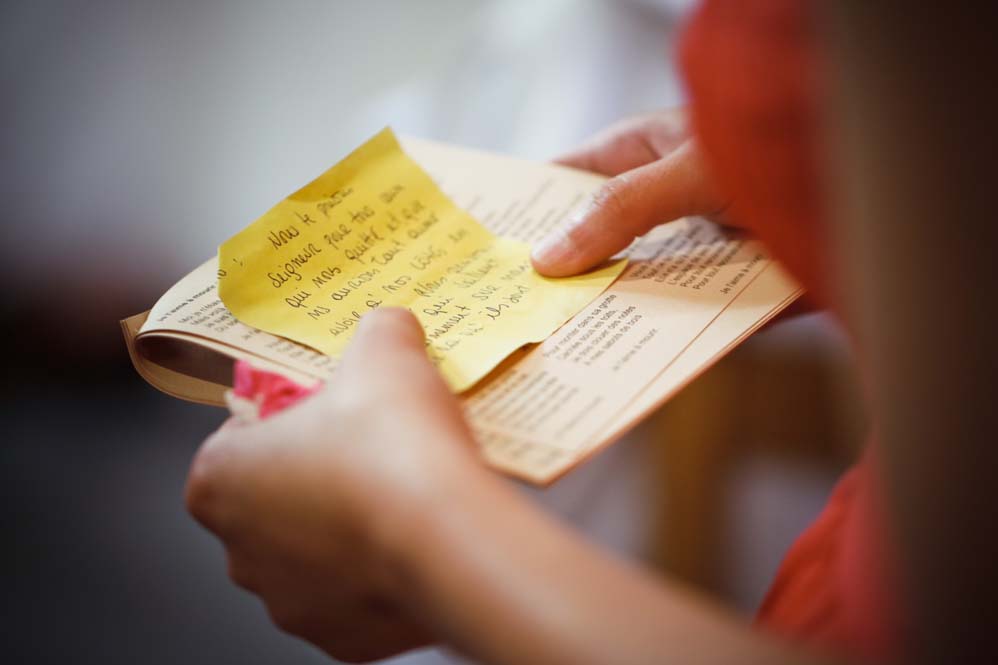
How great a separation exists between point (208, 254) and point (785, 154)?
833mm

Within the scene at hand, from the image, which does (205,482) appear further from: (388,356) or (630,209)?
(630,209)

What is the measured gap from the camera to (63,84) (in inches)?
49.4

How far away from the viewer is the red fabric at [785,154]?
0.27 meters

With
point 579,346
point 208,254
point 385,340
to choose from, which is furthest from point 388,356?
point 208,254

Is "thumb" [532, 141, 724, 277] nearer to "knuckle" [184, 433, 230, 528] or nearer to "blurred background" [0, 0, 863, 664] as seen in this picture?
"knuckle" [184, 433, 230, 528]

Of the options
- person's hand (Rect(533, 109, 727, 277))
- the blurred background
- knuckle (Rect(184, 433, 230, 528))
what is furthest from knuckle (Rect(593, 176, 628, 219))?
the blurred background

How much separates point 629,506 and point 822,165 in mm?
758

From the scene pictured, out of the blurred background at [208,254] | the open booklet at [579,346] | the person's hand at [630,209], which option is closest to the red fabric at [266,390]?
the open booklet at [579,346]

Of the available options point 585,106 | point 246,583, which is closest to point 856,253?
point 246,583

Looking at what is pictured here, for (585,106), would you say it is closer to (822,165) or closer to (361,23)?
(361,23)

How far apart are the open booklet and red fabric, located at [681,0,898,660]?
11 cm

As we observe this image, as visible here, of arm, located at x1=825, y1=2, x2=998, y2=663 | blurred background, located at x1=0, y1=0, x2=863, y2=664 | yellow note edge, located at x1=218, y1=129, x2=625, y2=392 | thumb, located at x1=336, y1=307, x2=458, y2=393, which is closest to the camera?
arm, located at x1=825, y1=2, x2=998, y2=663

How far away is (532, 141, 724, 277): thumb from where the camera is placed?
1.65 feet

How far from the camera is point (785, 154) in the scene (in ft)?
0.92
